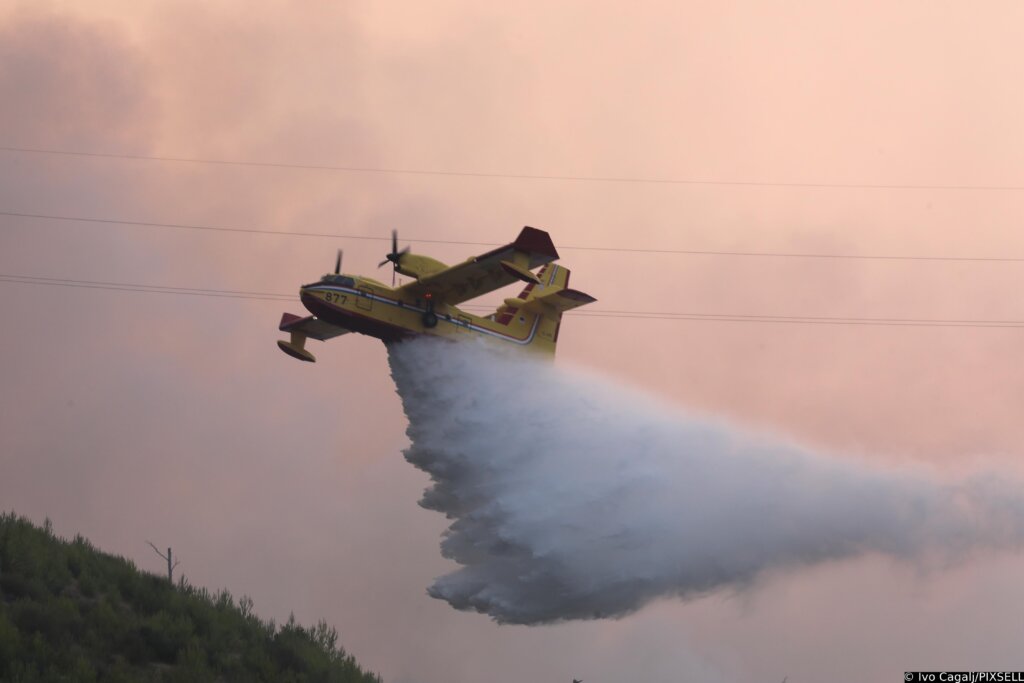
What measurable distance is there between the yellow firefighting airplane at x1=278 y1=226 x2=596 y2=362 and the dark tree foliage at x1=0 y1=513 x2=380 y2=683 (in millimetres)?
7651

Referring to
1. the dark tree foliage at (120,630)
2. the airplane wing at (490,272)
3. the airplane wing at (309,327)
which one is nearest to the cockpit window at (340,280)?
the airplane wing at (490,272)

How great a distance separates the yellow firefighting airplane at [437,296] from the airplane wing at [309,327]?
9.52 ft

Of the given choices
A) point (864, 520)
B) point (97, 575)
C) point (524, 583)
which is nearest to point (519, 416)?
point (524, 583)

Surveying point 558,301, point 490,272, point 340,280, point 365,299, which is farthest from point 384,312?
point 558,301

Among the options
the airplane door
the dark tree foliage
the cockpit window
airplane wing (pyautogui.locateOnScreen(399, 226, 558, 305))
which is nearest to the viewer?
the dark tree foliage

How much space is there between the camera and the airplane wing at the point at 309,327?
40.2 metres

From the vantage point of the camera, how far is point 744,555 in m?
36.2

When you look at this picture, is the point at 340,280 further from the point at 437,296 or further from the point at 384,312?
the point at 437,296

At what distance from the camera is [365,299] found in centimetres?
3572

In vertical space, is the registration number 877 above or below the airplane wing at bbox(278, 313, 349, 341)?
below

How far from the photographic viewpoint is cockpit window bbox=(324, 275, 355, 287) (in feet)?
116

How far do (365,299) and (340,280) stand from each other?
2.40 feet

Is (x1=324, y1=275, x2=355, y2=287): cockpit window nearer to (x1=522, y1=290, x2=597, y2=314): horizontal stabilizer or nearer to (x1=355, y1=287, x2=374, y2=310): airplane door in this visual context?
(x1=355, y1=287, x2=374, y2=310): airplane door

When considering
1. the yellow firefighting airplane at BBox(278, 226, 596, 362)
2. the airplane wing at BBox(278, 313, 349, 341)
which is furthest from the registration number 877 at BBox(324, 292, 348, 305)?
the airplane wing at BBox(278, 313, 349, 341)
